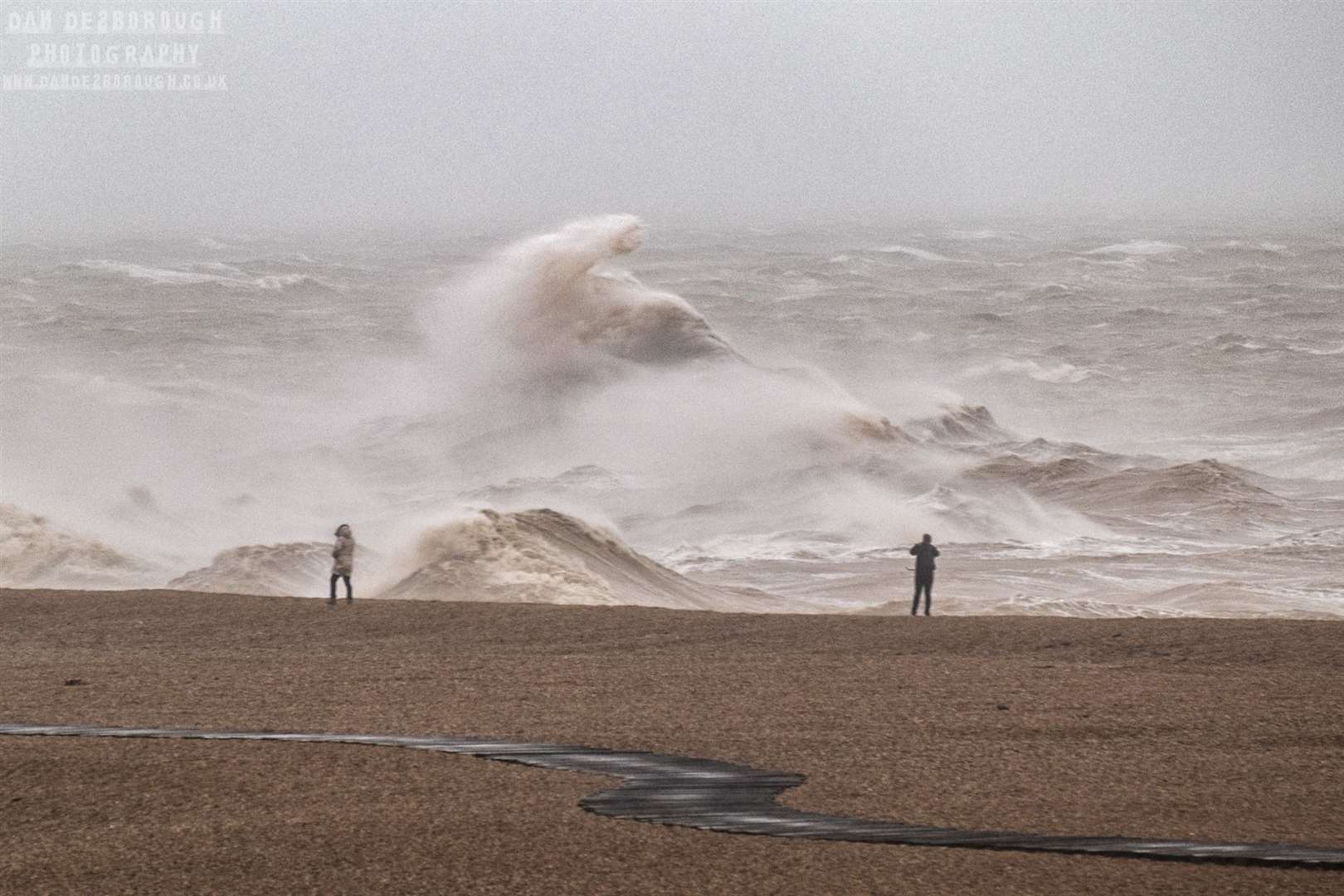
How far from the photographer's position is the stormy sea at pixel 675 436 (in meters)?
17.4

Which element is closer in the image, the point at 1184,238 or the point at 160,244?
the point at 1184,238

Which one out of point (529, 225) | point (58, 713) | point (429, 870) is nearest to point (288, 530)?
point (58, 713)

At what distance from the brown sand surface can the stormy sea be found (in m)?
3.92

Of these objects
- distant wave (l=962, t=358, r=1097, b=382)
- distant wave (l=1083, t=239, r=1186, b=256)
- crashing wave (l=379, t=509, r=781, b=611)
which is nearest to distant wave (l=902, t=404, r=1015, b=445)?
distant wave (l=962, t=358, r=1097, b=382)

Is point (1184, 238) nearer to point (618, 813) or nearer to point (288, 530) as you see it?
point (288, 530)

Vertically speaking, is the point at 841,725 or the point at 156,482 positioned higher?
the point at 156,482

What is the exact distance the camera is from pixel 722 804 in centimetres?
698

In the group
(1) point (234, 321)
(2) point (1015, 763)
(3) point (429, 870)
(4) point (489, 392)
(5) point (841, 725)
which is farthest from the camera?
(1) point (234, 321)

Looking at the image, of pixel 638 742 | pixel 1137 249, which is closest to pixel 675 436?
pixel 638 742

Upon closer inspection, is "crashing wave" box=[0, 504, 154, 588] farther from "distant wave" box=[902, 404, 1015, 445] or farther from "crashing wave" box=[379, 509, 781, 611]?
"distant wave" box=[902, 404, 1015, 445]

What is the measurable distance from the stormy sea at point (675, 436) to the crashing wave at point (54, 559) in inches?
1.7

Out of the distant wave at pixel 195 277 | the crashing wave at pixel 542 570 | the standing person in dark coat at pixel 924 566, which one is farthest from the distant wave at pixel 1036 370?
the standing person in dark coat at pixel 924 566

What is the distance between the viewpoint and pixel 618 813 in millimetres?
6836

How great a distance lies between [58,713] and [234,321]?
1619 inches
